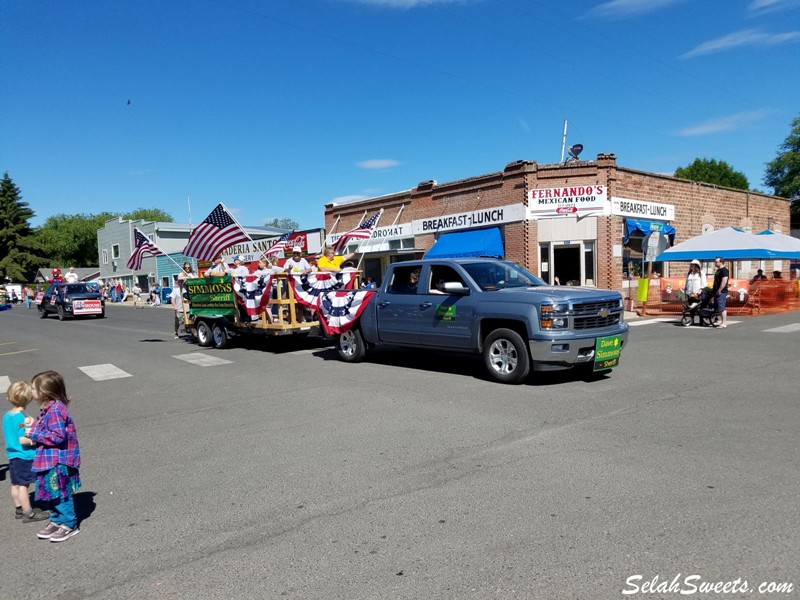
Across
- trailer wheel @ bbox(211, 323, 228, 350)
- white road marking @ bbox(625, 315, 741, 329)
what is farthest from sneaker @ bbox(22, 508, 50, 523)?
white road marking @ bbox(625, 315, 741, 329)

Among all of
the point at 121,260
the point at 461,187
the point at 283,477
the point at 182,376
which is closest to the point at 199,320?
the point at 182,376

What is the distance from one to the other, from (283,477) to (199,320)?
10863 mm

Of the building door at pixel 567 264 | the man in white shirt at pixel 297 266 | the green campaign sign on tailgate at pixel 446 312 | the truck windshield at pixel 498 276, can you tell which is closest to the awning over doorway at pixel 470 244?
the building door at pixel 567 264

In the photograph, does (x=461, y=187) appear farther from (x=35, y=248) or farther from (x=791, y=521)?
(x=35, y=248)

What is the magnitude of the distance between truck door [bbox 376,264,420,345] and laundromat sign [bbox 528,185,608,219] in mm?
14343

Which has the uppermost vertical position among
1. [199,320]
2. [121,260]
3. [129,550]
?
[121,260]

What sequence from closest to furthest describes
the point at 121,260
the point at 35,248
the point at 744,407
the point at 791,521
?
the point at 791,521 < the point at 744,407 < the point at 121,260 < the point at 35,248

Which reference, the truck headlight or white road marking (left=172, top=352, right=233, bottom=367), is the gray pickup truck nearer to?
the truck headlight

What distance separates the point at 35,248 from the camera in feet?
234

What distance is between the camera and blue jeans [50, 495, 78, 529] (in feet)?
13.8

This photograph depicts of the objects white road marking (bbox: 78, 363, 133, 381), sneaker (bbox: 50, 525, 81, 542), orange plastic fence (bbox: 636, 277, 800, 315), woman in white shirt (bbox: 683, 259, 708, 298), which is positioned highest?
woman in white shirt (bbox: 683, 259, 708, 298)

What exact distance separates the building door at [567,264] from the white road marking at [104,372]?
16608mm

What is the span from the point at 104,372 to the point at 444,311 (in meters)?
7.03

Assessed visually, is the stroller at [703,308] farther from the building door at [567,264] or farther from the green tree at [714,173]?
the green tree at [714,173]
